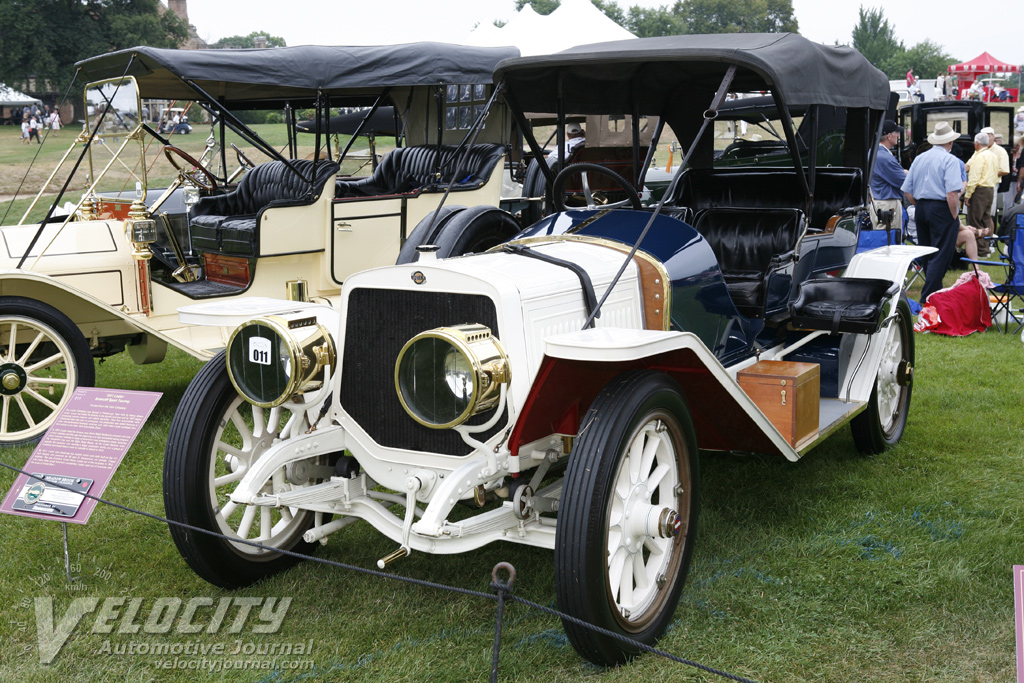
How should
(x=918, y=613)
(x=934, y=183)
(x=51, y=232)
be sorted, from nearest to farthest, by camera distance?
(x=918, y=613), (x=51, y=232), (x=934, y=183)

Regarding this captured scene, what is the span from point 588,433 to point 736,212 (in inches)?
100

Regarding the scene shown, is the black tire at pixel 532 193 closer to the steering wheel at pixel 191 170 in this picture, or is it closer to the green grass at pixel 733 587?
the steering wheel at pixel 191 170

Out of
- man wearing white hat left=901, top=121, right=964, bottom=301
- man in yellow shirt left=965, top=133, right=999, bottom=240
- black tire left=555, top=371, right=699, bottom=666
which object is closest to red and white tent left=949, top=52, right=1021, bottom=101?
man in yellow shirt left=965, top=133, right=999, bottom=240

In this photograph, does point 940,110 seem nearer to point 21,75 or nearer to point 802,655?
point 802,655

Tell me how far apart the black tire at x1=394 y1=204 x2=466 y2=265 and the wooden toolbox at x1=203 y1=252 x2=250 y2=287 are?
1362 mm


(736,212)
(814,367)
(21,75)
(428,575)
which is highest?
(21,75)

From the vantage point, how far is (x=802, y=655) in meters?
2.88

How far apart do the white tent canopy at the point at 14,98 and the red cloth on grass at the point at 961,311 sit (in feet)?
155

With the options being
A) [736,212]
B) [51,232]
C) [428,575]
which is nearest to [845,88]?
[736,212]

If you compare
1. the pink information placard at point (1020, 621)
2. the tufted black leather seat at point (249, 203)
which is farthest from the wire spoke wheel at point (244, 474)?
the tufted black leather seat at point (249, 203)

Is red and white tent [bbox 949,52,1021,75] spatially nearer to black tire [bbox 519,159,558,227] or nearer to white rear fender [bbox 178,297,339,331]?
black tire [bbox 519,159,558,227]

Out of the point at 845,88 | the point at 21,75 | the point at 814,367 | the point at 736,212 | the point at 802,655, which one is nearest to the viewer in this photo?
the point at 802,655

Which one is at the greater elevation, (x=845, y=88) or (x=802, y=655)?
(x=845, y=88)

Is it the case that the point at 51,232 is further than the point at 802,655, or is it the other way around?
the point at 51,232
